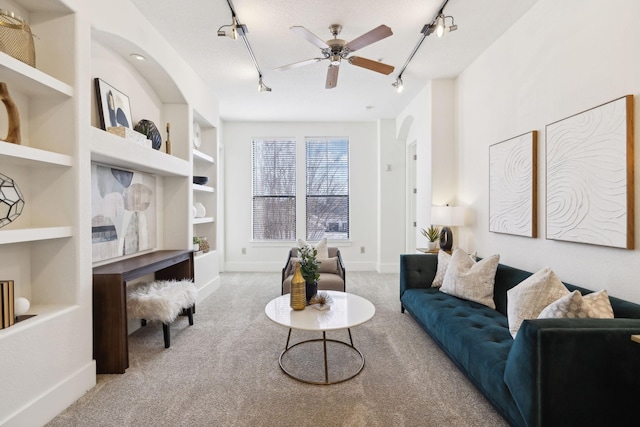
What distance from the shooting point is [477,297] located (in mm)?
2762

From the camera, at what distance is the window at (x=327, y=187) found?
632 centimetres

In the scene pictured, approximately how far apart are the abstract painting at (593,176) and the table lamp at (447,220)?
1250mm

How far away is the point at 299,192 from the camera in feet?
20.6

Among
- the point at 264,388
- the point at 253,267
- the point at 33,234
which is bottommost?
the point at 264,388

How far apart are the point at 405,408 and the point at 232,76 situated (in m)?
4.07

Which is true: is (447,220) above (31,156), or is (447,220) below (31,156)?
below

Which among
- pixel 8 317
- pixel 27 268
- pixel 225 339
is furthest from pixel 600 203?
pixel 27 268

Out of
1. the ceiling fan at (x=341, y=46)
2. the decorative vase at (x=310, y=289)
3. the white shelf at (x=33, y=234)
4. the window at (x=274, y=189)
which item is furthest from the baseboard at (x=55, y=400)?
the window at (x=274, y=189)

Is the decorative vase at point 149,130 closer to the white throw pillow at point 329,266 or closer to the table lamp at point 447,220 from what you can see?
the white throw pillow at point 329,266

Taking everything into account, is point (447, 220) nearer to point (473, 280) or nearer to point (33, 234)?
point (473, 280)

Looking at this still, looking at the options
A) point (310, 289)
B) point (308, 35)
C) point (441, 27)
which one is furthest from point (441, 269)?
point (308, 35)

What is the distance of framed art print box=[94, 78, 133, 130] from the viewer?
2.66m

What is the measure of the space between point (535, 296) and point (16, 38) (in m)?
3.47

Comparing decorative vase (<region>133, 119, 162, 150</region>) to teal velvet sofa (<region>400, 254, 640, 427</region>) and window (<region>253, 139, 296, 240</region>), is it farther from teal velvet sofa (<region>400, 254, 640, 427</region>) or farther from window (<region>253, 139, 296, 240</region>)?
teal velvet sofa (<region>400, 254, 640, 427</region>)
